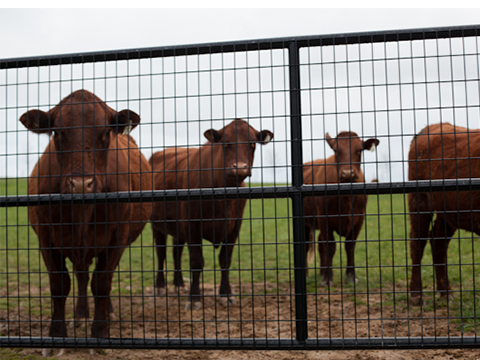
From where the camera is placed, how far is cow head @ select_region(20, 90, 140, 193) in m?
3.59

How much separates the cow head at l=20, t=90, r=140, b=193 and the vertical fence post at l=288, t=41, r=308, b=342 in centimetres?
131

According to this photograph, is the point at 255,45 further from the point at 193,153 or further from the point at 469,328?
the point at 193,153

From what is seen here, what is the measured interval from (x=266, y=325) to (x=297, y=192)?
100 centimetres

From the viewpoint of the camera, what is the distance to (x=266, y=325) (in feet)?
10.5

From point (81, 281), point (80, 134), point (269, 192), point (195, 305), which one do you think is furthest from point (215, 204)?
point (269, 192)

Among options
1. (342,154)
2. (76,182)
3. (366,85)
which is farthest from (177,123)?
(342,154)

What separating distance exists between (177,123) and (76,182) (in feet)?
3.43

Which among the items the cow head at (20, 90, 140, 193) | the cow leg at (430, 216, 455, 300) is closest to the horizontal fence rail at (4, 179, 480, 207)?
the cow head at (20, 90, 140, 193)

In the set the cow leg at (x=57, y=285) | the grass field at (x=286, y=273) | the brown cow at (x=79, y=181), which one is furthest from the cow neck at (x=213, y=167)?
the cow leg at (x=57, y=285)

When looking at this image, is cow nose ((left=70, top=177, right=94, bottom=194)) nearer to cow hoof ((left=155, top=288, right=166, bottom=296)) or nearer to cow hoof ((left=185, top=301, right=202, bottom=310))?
cow hoof ((left=185, top=301, right=202, bottom=310))

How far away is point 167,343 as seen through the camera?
321 cm

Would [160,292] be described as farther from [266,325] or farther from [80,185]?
[266,325]

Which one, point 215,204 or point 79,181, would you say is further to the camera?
point 215,204

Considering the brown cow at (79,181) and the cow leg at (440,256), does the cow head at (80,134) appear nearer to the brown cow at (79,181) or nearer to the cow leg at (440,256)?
the brown cow at (79,181)
